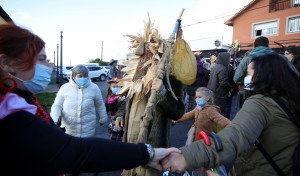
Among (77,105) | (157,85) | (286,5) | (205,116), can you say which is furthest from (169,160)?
(286,5)

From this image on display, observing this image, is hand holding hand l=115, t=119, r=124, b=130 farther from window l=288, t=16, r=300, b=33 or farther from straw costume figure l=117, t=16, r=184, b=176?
window l=288, t=16, r=300, b=33

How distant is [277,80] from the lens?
52.1 inches

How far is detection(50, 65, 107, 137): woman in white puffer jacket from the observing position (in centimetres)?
310

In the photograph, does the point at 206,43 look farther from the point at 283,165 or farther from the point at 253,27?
the point at 283,165

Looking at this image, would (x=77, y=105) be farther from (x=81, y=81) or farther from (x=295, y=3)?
(x=295, y=3)

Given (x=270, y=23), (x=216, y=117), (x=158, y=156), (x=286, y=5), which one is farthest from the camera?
(x=270, y=23)

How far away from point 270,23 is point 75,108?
21.7m

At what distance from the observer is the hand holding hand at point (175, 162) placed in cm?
125

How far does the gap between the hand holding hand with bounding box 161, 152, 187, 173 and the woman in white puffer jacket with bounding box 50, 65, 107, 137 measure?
2161 millimetres

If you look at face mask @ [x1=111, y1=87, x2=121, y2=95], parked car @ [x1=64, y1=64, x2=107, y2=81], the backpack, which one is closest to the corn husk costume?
the backpack

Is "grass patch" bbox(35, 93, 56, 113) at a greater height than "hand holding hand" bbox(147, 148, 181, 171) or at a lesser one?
lesser

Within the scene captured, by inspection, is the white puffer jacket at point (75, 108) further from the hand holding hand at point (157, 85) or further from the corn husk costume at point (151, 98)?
the hand holding hand at point (157, 85)

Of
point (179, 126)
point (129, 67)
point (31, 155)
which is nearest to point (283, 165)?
point (31, 155)

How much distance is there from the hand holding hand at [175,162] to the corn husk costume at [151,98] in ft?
1.87
